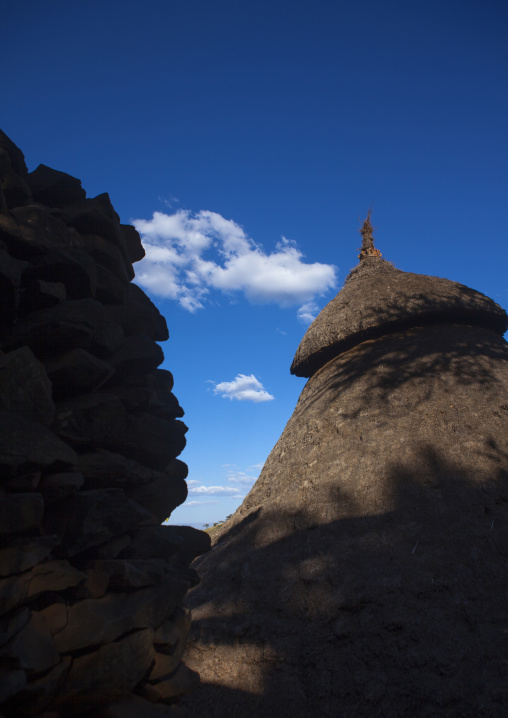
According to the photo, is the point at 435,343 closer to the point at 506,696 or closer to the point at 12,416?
the point at 506,696

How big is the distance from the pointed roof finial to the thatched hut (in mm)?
2852

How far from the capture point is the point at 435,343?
8.73m

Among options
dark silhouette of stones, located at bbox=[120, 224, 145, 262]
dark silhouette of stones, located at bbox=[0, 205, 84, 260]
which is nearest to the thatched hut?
dark silhouette of stones, located at bbox=[120, 224, 145, 262]

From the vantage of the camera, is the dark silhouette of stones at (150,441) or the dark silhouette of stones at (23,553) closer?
the dark silhouette of stones at (23,553)

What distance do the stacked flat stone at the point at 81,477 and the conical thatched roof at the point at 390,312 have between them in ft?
16.8

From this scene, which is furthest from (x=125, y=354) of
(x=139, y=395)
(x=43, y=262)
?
(x=43, y=262)

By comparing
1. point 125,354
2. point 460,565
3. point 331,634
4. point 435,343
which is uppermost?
point 435,343

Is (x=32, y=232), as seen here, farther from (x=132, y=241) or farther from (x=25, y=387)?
(x=132, y=241)

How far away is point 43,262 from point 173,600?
3.49 metres

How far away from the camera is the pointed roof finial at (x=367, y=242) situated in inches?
492

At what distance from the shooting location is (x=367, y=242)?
12.8 m

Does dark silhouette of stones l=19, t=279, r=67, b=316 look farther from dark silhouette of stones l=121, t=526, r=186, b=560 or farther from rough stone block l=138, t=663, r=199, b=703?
rough stone block l=138, t=663, r=199, b=703

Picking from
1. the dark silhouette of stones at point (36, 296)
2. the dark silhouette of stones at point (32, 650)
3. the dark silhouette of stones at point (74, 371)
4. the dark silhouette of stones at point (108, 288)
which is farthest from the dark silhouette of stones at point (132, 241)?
the dark silhouette of stones at point (32, 650)

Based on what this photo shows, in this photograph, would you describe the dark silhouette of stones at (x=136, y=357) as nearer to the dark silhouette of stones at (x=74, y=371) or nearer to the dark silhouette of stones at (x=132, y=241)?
the dark silhouette of stones at (x=74, y=371)
